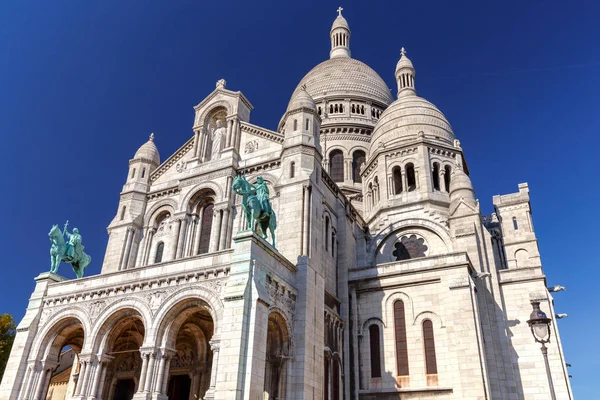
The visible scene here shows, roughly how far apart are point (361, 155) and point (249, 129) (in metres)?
17.2

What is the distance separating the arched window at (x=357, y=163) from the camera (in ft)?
148

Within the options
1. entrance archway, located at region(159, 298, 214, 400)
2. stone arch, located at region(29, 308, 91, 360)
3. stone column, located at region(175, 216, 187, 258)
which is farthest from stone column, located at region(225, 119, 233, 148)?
stone arch, located at region(29, 308, 91, 360)

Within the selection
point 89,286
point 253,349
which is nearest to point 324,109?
point 89,286

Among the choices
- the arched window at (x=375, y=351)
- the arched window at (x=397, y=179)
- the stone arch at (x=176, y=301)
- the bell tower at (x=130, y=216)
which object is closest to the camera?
the stone arch at (x=176, y=301)

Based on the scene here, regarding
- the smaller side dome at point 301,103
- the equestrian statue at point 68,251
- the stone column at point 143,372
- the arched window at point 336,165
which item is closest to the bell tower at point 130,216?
the equestrian statue at point 68,251

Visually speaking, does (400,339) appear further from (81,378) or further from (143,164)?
(143,164)

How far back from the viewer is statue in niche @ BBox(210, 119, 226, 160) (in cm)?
3200

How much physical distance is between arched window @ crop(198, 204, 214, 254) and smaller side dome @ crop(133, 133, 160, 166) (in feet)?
21.7

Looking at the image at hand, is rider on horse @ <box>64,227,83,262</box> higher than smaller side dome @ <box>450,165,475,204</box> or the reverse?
the reverse

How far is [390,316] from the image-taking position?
Result: 27.8m

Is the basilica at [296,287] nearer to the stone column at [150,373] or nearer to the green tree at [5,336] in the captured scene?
the stone column at [150,373]

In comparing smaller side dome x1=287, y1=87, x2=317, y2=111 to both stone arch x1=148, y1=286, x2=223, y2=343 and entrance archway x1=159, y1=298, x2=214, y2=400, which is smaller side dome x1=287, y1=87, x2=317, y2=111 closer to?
entrance archway x1=159, y1=298, x2=214, y2=400

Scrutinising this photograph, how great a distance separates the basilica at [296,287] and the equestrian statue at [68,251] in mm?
1298

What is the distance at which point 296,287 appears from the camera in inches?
910
